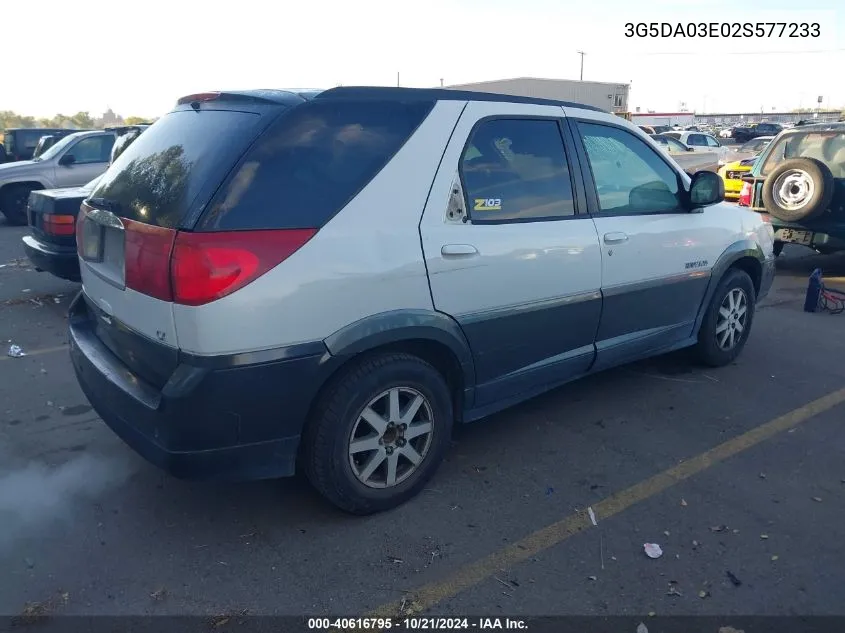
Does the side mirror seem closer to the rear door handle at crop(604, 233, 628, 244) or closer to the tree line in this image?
the rear door handle at crop(604, 233, 628, 244)

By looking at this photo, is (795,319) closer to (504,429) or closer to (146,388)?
(504,429)

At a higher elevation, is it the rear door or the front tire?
the rear door

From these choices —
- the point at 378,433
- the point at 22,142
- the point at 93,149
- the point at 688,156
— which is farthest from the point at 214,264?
the point at 22,142

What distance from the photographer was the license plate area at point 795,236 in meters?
8.00

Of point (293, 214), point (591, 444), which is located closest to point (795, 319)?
point (591, 444)

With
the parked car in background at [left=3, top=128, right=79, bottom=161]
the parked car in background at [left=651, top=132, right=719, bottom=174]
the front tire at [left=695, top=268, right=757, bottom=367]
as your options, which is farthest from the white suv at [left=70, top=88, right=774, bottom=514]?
the parked car in background at [left=3, top=128, right=79, bottom=161]

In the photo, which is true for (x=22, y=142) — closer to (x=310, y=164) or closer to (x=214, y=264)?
(x=310, y=164)

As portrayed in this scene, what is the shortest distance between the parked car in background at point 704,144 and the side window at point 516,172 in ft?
60.2

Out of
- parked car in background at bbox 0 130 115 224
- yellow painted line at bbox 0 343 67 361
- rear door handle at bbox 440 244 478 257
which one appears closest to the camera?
rear door handle at bbox 440 244 478 257

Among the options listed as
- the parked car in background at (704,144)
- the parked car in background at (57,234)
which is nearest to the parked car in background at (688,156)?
the parked car in background at (704,144)

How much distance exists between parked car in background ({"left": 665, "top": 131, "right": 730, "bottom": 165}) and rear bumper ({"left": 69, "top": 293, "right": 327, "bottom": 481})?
20024 mm

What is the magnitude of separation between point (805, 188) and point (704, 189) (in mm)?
4087

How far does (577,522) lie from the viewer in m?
3.19

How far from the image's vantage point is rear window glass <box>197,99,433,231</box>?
2664 millimetres
